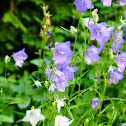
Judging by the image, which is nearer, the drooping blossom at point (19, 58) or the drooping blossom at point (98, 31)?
the drooping blossom at point (98, 31)

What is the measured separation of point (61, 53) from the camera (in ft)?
3.76

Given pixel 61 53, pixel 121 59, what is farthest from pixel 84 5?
pixel 121 59

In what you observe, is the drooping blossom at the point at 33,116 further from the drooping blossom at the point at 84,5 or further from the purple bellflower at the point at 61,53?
the drooping blossom at the point at 84,5

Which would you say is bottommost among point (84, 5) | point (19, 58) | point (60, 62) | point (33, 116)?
point (33, 116)

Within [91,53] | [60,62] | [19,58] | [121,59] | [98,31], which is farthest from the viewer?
[19,58]

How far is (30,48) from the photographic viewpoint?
4086 mm

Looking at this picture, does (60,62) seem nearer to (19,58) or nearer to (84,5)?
(84,5)

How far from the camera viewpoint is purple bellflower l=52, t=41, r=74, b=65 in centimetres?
113

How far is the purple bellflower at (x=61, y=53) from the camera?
113 cm

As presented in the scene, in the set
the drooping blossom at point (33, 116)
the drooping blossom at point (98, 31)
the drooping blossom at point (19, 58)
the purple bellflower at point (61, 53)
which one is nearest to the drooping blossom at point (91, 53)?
the drooping blossom at point (98, 31)

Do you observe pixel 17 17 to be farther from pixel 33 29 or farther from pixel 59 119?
pixel 59 119

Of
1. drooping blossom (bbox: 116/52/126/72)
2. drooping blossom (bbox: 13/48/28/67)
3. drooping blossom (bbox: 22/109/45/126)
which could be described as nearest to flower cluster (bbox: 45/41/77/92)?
drooping blossom (bbox: 22/109/45/126)

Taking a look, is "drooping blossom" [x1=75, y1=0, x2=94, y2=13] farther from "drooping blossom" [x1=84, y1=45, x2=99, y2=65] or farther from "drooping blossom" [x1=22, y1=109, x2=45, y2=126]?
"drooping blossom" [x1=22, y1=109, x2=45, y2=126]

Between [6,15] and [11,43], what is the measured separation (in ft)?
1.93
